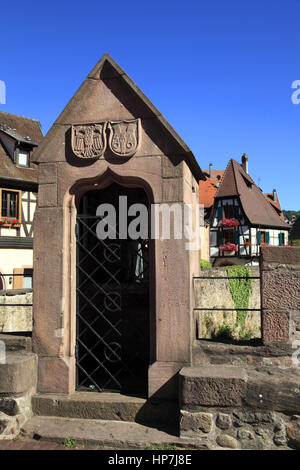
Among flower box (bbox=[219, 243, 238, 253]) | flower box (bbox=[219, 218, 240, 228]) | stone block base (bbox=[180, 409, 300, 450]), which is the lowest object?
stone block base (bbox=[180, 409, 300, 450])

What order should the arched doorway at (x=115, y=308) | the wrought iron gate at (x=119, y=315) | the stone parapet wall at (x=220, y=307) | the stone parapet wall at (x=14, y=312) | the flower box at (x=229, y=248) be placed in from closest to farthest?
the arched doorway at (x=115, y=308) < the wrought iron gate at (x=119, y=315) < the stone parapet wall at (x=14, y=312) < the stone parapet wall at (x=220, y=307) < the flower box at (x=229, y=248)

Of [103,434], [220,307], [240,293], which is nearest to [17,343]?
[103,434]

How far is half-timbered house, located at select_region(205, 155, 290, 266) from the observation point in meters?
25.5

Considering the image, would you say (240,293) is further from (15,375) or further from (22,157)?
(15,375)

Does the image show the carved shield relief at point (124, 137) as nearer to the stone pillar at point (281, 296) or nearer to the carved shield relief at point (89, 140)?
the carved shield relief at point (89, 140)

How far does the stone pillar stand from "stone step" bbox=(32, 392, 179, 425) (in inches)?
44.2

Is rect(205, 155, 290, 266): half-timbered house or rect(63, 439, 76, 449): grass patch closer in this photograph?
rect(63, 439, 76, 449): grass patch

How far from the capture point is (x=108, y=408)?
12.3 feet

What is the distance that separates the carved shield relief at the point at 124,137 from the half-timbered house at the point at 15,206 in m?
12.9

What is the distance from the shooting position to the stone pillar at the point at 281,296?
3658 millimetres

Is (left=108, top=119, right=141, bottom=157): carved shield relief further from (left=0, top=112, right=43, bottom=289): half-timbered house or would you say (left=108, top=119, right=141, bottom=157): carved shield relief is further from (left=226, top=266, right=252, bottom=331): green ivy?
(left=0, top=112, right=43, bottom=289): half-timbered house

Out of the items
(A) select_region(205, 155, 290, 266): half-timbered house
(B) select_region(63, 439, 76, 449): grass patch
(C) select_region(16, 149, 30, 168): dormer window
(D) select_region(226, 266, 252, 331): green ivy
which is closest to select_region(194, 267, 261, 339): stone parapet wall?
(D) select_region(226, 266, 252, 331): green ivy

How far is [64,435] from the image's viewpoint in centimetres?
349

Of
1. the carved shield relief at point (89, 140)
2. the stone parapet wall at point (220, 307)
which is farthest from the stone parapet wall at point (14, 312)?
the carved shield relief at point (89, 140)
